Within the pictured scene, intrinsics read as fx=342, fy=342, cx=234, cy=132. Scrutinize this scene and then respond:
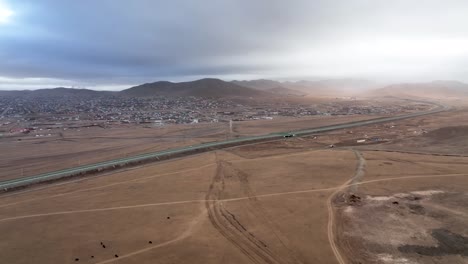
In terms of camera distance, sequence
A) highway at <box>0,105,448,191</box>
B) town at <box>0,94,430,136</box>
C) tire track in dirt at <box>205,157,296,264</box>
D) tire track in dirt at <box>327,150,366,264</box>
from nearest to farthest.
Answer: tire track in dirt at <box>205,157,296,264</box>
tire track in dirt at <box>327,150,366,264</box>
highway at <box>0,105,448,191</box>
town at <box>0,94,430,136</box>

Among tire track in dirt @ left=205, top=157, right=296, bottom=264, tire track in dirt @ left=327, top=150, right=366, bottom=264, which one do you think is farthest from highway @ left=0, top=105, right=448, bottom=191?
tire track in dirt @ left=327, top=150, right=366, bottom=264

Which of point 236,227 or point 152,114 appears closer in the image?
point 236,227

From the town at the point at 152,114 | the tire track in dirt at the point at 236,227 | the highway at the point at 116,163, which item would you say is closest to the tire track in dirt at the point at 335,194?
the tire track in dirt at the point at 236,227

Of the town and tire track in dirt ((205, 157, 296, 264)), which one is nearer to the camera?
tire track in dirt ((205, 157, 296, 264))

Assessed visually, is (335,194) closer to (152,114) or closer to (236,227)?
(236,227)

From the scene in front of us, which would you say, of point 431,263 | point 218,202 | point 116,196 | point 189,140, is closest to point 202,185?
point 218,202

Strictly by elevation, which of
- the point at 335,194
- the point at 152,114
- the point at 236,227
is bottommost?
the point at 236,227

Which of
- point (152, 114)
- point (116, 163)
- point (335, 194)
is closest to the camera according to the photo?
point (335, 194)

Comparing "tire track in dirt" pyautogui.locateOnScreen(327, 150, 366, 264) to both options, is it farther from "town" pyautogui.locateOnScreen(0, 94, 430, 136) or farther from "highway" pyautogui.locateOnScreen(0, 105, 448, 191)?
"town" pyautogui.locateOnScreen(0, 94, 430, 136)

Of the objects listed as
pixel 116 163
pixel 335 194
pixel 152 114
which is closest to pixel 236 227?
pixel 335 194
